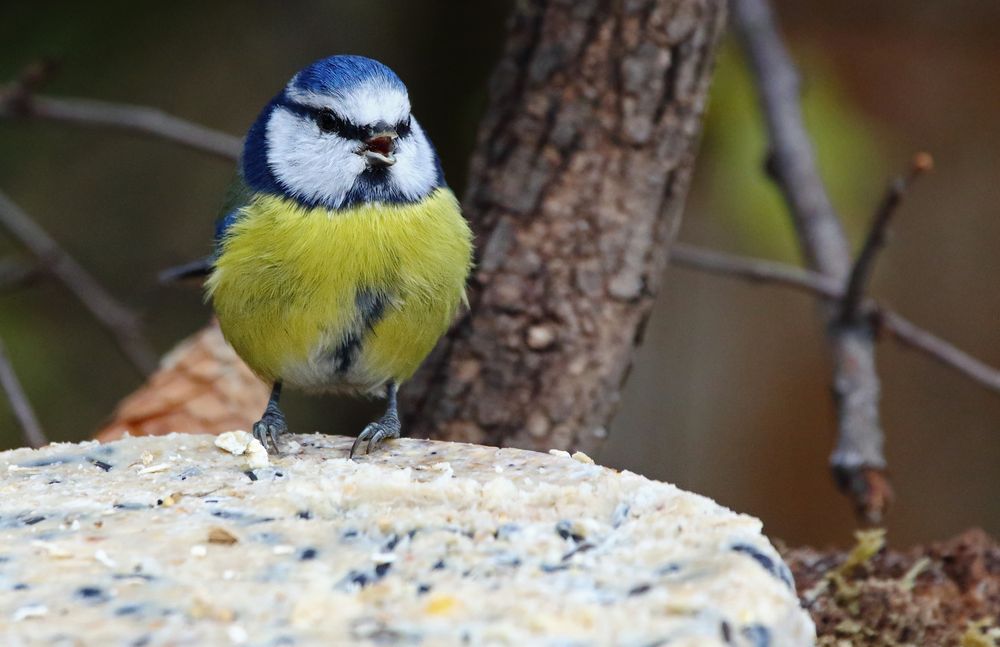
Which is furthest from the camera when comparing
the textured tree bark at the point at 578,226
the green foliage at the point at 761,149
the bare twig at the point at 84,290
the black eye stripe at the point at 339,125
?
the green foliage at the point at 761,149

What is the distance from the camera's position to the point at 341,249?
2.26 m

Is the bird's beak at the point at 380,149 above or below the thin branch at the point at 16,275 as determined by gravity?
above

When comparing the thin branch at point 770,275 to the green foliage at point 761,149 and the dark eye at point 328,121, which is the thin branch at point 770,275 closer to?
the green foliage at point 761,149

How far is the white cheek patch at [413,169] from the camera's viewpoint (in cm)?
238

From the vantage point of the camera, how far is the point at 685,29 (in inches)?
107

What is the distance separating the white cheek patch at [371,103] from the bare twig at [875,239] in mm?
992

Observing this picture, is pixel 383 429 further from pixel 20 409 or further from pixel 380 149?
pixel 20 409

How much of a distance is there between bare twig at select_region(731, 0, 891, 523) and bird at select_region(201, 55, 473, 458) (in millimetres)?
923

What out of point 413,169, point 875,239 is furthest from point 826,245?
point 413,169

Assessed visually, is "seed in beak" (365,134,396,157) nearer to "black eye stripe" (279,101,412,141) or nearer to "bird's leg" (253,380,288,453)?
"black eye stripe" (279,101,412,141)

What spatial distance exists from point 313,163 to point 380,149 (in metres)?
0.14

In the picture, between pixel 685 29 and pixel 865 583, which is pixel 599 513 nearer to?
pixel 865 583

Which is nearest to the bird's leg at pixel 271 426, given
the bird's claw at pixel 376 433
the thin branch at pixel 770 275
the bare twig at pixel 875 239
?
the bird's claw at pixel 376 433

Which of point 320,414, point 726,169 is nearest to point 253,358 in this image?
point 726,169
